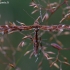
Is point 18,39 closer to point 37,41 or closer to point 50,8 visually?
point 50,8

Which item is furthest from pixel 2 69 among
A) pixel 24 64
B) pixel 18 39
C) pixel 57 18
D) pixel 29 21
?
pixel 57 18

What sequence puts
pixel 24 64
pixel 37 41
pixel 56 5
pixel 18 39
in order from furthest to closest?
pixel 18 39 → pixel 24 64 → pixel 56 5 → pixel 37 41

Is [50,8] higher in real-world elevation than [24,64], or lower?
higher

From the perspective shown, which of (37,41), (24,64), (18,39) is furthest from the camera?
(18,39)

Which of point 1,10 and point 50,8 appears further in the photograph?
point 1,10

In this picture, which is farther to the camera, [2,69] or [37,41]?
[2,69]

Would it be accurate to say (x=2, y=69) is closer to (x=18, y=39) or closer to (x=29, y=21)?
(x=18, y=39)

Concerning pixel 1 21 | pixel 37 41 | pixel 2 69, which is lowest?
pixel 2 69

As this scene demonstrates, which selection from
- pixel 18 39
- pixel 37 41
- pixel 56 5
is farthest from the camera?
pixel 18 39

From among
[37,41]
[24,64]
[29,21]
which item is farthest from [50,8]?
[29,21]
